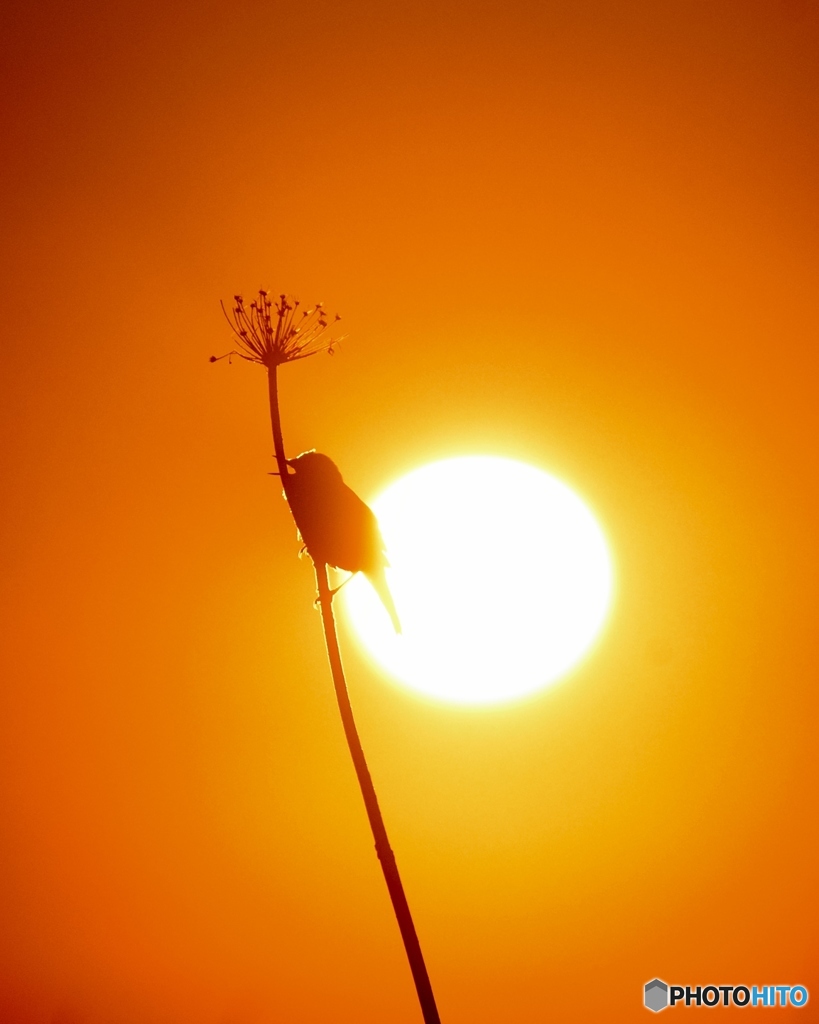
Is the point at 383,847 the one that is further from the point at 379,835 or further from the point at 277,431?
the point at 277,431

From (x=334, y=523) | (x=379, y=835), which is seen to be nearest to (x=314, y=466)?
(x=334, y=523)

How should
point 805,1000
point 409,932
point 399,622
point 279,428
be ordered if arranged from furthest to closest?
point 805,1000
point 399,622
point 279,428
point 409,932

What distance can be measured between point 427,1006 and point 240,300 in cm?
311

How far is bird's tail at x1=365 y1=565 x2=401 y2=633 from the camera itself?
12.4 feet

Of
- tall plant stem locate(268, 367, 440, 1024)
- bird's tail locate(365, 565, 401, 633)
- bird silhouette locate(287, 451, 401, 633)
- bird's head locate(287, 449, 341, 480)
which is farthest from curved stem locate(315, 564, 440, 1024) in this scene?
bird's head locate(287, 449, 341, 480)

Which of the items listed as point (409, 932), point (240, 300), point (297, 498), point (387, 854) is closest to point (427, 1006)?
point (409, 932)

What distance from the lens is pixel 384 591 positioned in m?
3.82

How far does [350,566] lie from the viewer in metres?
3.67

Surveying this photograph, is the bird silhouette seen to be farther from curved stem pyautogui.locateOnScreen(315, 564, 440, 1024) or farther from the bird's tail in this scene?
curved stem pyautogui.locateOnScreen(315, 564, 440, 1024)

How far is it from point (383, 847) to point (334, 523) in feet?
4.64

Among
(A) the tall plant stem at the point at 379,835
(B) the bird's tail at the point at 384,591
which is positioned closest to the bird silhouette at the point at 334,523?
(B) the bird's tail at the point at 384,591

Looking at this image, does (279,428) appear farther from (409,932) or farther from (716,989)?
(716,989)

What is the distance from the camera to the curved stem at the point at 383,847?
121 inches

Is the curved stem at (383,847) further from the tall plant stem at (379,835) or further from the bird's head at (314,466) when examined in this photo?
Answer: the bird's head at (314,466)
